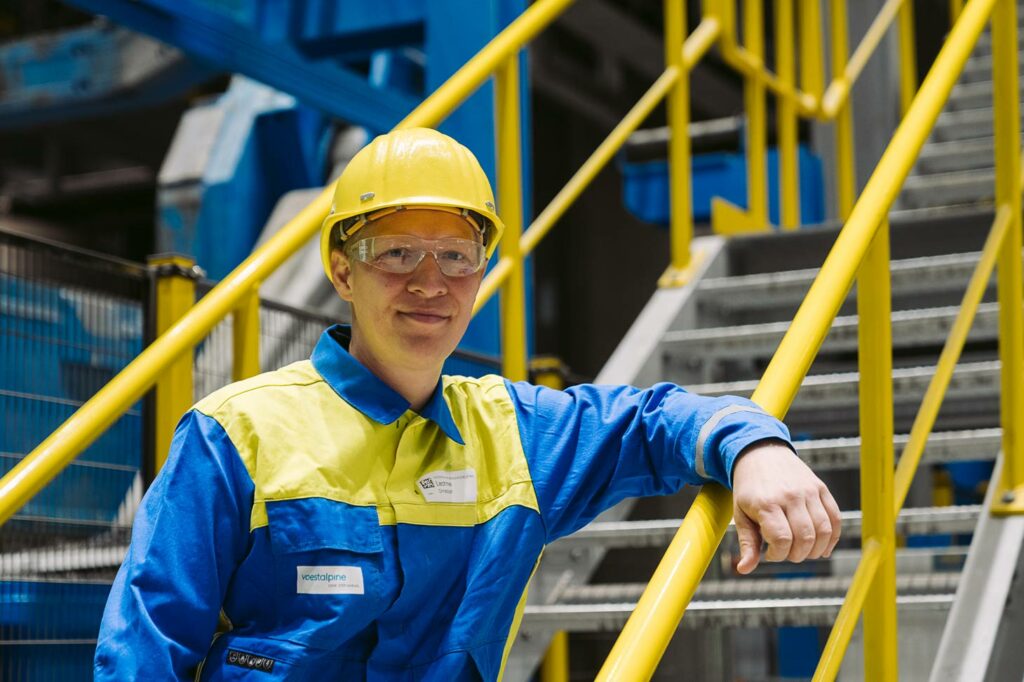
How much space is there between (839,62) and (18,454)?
4081 mm

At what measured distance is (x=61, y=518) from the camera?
328 cm

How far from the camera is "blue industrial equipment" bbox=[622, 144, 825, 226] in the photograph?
764 centimetres

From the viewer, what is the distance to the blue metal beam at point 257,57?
544 cm

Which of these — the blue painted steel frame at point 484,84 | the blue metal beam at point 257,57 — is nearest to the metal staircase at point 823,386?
the blue painted steel frame at point 484,84

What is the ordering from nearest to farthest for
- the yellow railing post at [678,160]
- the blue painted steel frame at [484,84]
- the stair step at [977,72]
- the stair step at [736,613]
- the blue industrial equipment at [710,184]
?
the stair step at [736,613], the yellow railing post at [678,160], the blue painted steel frame at [484,84], the stair step at [977,72], the blue industrial equipment at [710,184]

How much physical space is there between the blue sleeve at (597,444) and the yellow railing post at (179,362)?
1.35m

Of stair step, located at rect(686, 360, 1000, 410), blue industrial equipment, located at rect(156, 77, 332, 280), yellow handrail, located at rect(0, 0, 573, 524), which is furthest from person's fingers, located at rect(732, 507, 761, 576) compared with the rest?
blue industrial equipment, located at rect(156, 77, 332, 280)

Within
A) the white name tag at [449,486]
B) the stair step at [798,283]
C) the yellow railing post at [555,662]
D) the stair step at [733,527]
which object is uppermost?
the stair step at [798,283]

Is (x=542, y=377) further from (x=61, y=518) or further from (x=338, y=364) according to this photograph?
(x=338, y=364)

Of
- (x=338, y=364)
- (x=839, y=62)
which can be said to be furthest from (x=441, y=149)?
(x=839, y=62)

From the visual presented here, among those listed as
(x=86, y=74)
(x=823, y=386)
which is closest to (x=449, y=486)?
(x=823, y=386)

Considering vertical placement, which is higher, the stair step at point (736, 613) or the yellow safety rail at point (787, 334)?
the yellow safety rail at point (787, 334)

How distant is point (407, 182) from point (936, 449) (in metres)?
2.04

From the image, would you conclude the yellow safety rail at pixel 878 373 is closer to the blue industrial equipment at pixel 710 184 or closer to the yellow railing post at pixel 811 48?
the yellow railing post at pixel 811 48
